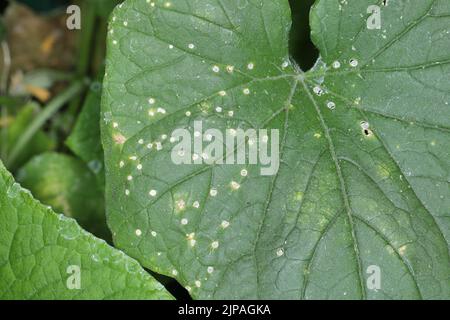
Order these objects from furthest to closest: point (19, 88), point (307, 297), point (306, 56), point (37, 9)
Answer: point (37, 9)
point (19, 88)
point (306, 56)
point (307, 297)

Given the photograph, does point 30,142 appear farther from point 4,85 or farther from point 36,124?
point 4,85

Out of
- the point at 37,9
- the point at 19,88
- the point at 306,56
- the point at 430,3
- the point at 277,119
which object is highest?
the point at 37,9

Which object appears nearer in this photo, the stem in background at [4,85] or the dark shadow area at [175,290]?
the dark shadow area at [175,290]

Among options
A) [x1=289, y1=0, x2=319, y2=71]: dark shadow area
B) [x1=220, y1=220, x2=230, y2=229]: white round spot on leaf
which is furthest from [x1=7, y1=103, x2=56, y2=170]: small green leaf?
[x1=220, y1=220, x2=230, y2=229]: white round spot on leaf

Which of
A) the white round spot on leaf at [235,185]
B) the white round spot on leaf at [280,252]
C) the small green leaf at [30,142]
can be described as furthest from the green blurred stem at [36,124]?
the white round spot on leaf at [280,252]

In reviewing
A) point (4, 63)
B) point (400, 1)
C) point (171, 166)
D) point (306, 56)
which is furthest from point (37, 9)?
point (400, 1)

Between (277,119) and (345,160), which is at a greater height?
(277,119)

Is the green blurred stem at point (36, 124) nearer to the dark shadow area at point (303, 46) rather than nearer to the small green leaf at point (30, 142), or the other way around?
the small green leaf at point (30, 142)

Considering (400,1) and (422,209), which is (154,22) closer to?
(400,1)
